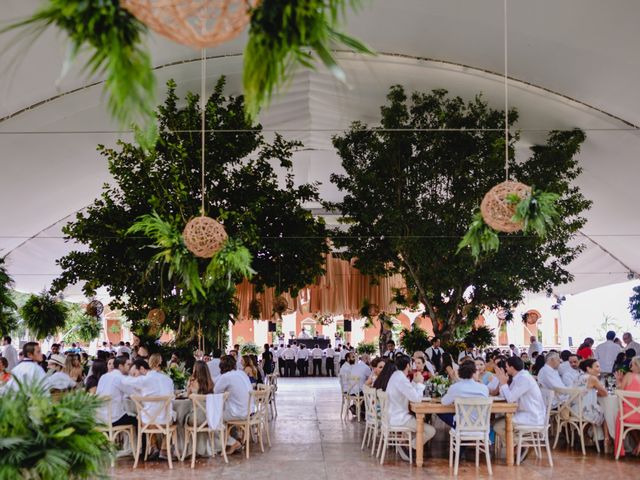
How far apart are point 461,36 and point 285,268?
208 inches

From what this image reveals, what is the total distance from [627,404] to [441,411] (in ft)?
6.94

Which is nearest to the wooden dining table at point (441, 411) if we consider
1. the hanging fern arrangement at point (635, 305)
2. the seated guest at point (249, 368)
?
the seated guest at point (249, 368)

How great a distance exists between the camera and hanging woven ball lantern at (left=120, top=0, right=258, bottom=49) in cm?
215

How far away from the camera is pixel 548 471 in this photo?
819 cm

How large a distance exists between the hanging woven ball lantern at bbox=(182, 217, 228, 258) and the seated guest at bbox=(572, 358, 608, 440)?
473cm

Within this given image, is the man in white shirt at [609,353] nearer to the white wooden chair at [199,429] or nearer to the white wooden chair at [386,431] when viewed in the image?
the white wooden chair at [386,431]

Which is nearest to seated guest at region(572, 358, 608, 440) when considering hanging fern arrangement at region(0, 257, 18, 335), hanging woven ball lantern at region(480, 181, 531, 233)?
hanging woven ball lantern at region(480, 181, 531, 233)

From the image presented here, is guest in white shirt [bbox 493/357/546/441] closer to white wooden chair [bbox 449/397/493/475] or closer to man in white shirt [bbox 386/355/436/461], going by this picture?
white wooden chair [bbox 449/397/493/475]

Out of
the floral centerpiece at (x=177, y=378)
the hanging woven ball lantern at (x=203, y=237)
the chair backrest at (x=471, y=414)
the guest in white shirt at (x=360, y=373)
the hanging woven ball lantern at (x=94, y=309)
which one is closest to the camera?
the hanging woven ball lantern at (x=203, y=237)

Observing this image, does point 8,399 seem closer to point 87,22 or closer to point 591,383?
point 87,22

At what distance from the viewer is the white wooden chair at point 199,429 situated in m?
8.78

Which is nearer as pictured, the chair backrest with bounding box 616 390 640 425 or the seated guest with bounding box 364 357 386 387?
the chair backrest with bounding box 616 390 640 425

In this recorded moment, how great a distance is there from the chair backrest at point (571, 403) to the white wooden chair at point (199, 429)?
158 inches

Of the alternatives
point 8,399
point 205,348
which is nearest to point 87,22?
point 8,399
